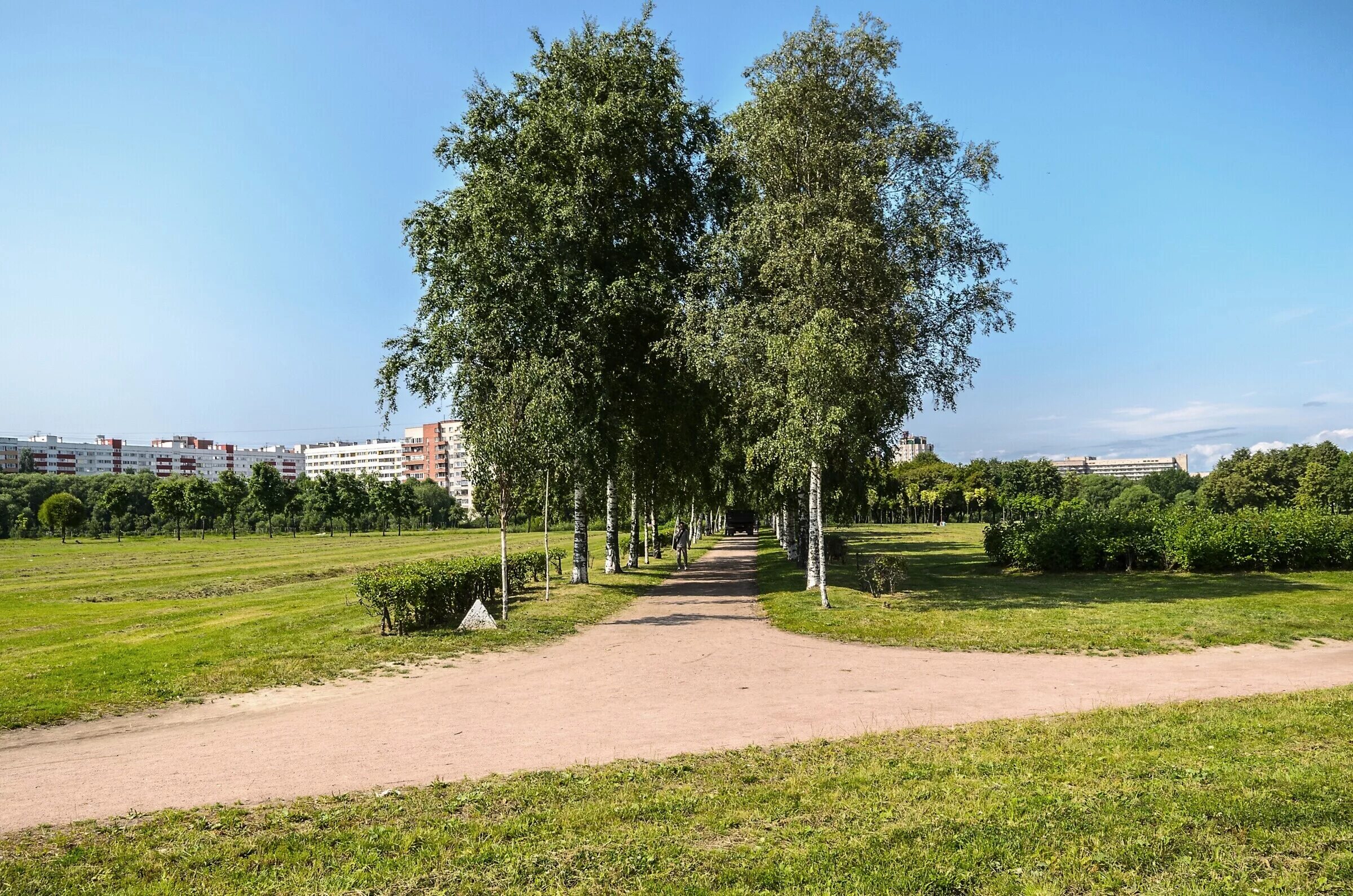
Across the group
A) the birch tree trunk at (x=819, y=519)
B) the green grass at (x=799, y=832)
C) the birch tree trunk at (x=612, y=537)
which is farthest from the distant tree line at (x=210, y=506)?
the green grass at (x=799, y=832)

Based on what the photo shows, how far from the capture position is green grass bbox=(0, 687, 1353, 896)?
5.28m

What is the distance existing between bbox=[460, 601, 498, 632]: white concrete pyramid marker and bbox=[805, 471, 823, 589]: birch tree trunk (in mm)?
8472

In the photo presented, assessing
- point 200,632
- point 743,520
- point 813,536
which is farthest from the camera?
point 743,520

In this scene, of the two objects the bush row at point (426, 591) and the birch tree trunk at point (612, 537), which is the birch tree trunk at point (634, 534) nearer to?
the birch tree trunk at point (612, 537)

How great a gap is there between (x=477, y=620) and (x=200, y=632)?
6722 mm

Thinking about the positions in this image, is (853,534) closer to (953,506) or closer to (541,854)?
(953,506)

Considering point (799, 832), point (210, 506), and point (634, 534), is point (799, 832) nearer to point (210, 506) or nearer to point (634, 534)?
point (634, 534)

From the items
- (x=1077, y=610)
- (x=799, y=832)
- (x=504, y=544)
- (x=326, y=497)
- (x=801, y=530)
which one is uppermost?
(x=326, y=497)

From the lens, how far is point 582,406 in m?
23.6

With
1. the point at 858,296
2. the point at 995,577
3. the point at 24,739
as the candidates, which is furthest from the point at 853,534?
the point at 24,739

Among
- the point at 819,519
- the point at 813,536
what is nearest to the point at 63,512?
the point at 813,536

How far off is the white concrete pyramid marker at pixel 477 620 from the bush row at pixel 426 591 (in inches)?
36.0

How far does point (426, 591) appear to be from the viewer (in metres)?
17.5

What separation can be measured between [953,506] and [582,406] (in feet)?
412
